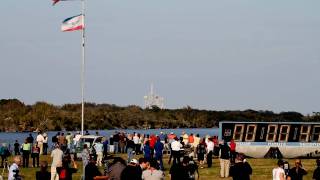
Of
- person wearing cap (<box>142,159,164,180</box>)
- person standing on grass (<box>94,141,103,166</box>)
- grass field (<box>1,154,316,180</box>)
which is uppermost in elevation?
person standing on grass (<box>94,141,103,166</box>)

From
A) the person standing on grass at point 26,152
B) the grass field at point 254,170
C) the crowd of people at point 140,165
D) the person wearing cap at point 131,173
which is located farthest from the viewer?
the person standing on grass at point 26,152

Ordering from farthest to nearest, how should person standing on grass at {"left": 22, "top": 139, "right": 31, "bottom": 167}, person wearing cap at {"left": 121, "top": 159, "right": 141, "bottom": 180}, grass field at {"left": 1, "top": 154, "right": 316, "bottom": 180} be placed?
person standing on grass at {"left": 22, "top": 139, "right": 31, "bottom": 167} < grass field at {"left": 1, "top": 154, "right": 316, "bottom": 180} < person wearing cap at {"left": 121, "top": 159, "right": 141, "bottom": 180}

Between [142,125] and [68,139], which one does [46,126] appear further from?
[68,139]

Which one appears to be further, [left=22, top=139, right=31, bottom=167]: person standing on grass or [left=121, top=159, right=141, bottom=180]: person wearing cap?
[left=22, top=139, right=31, bottom=167]: person standing on grass

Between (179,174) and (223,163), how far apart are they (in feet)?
38.0

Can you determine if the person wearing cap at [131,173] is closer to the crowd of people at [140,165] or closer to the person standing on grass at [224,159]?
the crowd of people at [140,165]

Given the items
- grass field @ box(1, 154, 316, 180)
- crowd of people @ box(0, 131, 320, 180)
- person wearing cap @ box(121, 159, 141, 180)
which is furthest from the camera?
grass field @ box(1, 154, 316, 180)

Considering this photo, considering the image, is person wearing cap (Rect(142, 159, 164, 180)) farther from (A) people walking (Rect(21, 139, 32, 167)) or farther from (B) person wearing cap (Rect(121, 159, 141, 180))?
(A) people walking (Rect(21, 139, 32, 167))

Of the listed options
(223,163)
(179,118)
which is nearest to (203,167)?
(223,163)

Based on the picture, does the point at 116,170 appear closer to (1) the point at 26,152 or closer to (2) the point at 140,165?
(2) the point at 140,165

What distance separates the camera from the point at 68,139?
48906 mm

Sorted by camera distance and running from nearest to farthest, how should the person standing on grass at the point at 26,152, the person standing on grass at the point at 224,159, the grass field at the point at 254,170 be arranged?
1. the person standing on grass at the point at 224,159
2. the grass field at the point at 254,170
3. the person standing on grass at the point at 26,152

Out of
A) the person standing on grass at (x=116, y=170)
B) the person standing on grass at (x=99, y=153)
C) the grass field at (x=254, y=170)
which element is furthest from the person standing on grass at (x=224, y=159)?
the person standing on grass at (x=116, y=170)

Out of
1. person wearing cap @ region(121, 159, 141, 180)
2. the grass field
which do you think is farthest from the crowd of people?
the grass field
